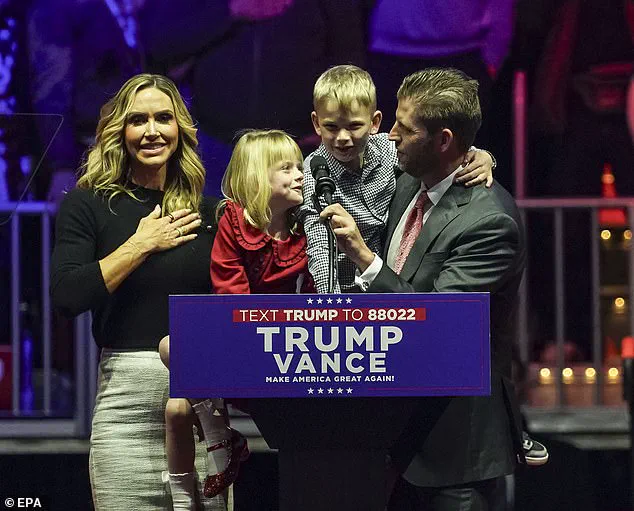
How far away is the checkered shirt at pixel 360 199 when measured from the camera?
3.36 metres

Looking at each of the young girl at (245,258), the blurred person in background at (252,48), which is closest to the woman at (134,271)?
the young girl at (245,258)

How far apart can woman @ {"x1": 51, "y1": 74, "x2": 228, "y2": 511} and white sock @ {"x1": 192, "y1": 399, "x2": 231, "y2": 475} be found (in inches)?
7.7

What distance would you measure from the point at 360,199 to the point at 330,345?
83 cm

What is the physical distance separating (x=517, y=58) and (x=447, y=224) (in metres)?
2.90

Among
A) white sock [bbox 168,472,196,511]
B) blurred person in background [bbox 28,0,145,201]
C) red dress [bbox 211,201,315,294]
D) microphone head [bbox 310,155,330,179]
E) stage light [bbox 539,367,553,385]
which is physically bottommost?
white sock [bbox 168,472,196,511]

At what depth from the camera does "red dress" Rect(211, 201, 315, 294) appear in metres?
3.37

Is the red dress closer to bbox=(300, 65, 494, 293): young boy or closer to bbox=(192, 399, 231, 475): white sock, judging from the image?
bbox=(300, 65, 494, 293): young boy

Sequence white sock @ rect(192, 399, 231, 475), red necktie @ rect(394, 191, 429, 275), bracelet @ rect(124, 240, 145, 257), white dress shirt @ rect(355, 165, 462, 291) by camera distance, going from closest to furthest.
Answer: white dress shirt @ rect(355, 165, 462, 291), red necktie @ rect(394, 191, 429, 275), white sock @ rect(192, 399, 231, 475), bracelet @ rect(124, 240, 145, 257)

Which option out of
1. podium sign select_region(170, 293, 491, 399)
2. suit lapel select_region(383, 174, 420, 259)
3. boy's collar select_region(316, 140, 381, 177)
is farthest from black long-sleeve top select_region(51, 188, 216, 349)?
podium sign select_region(170, 293, 491, 399)

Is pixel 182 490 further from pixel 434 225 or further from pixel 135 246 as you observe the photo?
pixel 434 225

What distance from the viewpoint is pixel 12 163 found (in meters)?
5.31

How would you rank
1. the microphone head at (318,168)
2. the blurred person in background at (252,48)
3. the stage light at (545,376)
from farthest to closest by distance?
the stage light at (545,376) → the blurred person in background at (252,48) → the microphone head at (318,168)

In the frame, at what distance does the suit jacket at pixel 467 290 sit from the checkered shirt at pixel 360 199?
0.33m

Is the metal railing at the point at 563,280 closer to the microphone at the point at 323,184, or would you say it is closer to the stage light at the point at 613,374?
the stage light at the point at 613,374
